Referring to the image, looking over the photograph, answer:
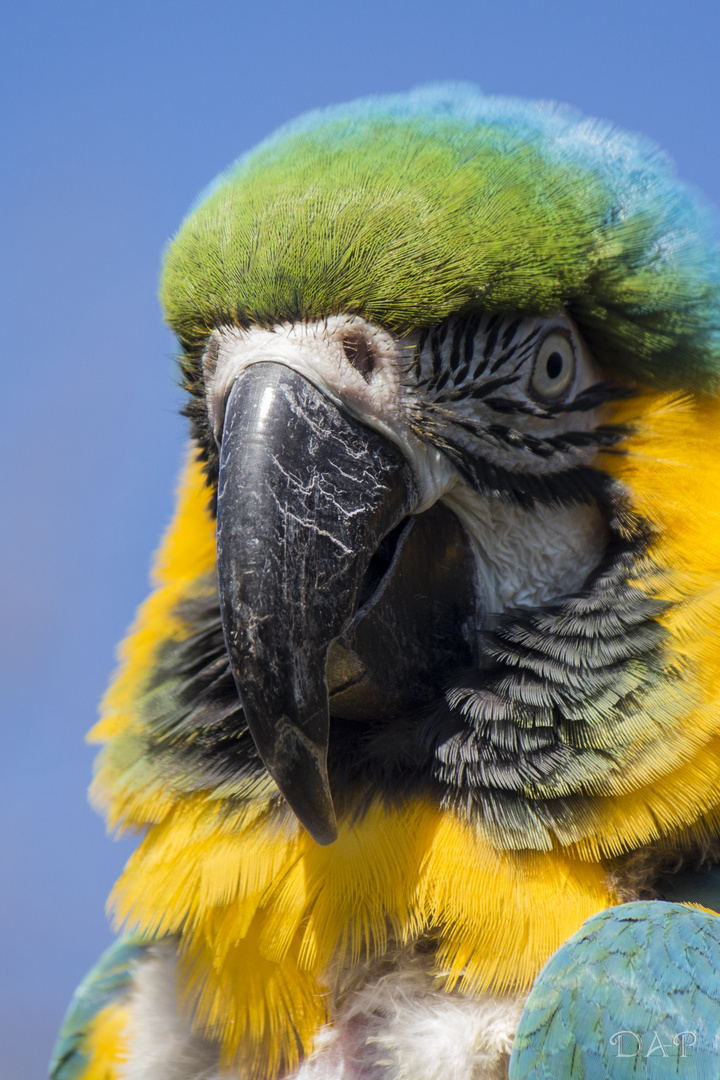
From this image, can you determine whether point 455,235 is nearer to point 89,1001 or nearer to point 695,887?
point 695,887

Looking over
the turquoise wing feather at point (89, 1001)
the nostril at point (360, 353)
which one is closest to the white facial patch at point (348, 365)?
the nostril at point (360, 353)

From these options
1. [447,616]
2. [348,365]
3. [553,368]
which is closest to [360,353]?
[348,365]

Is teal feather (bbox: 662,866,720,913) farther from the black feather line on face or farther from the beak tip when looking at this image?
the beak tip

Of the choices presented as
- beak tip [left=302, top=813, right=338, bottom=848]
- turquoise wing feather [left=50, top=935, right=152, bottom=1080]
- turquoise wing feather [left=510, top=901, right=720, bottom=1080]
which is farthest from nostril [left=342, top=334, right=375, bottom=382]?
turquoise wing feather [left=50, top=935, right=152, bottom=1080]

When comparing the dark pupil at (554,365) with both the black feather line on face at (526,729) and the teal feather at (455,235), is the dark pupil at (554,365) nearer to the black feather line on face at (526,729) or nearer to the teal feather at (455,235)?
the teal feather at (455,235)

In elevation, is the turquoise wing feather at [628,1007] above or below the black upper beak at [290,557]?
below
